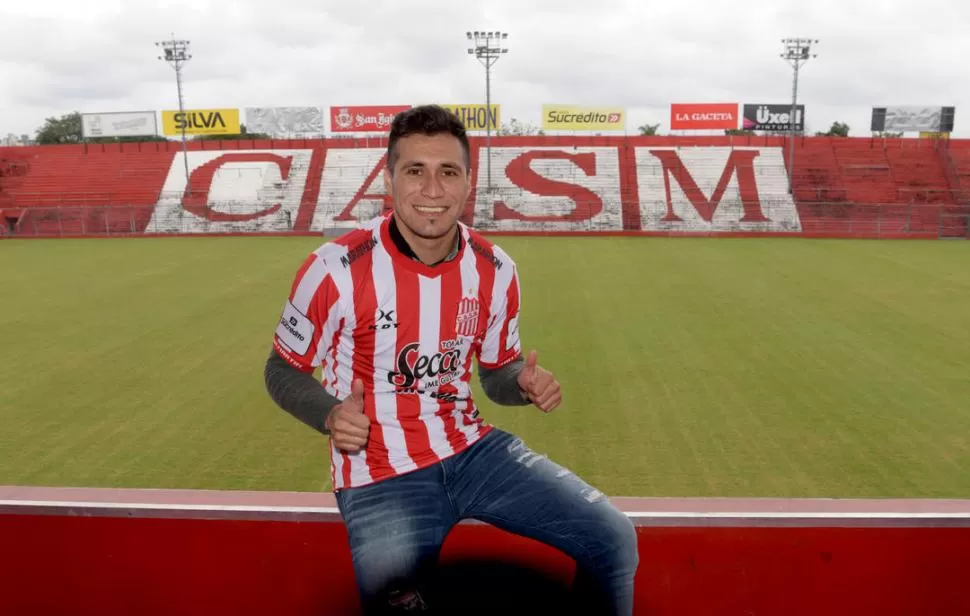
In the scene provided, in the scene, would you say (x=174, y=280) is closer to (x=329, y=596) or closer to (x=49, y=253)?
(x=49, y=253)

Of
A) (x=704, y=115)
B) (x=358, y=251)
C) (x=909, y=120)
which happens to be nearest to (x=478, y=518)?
(x=358, y=251)

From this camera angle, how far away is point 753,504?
2467 mm

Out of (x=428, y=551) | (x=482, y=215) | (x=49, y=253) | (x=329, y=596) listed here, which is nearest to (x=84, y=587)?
(x=329, y=596)

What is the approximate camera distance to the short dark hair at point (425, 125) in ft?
7.82

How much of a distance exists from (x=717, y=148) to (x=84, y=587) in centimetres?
3894

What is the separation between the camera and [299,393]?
2.35 meters

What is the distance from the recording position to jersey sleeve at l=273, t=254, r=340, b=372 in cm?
239

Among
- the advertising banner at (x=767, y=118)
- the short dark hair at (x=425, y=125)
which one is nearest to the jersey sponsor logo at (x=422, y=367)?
the short dark hair at (x=425, y=125)

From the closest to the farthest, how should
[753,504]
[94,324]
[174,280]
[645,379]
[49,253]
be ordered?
[753,504] → [645,379] → [94,324] → [174,280] → [49,253]

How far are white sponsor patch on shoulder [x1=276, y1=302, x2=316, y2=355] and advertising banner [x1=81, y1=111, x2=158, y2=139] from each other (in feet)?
150

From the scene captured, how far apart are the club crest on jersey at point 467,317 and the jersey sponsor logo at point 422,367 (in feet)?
0.18

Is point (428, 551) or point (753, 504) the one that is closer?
point (428, 551)

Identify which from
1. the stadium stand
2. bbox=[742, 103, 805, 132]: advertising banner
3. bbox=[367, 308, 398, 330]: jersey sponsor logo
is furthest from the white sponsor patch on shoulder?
bbox=[742, 103, 805, 132]: advertising banner

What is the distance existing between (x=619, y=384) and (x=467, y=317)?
6.02 metres
